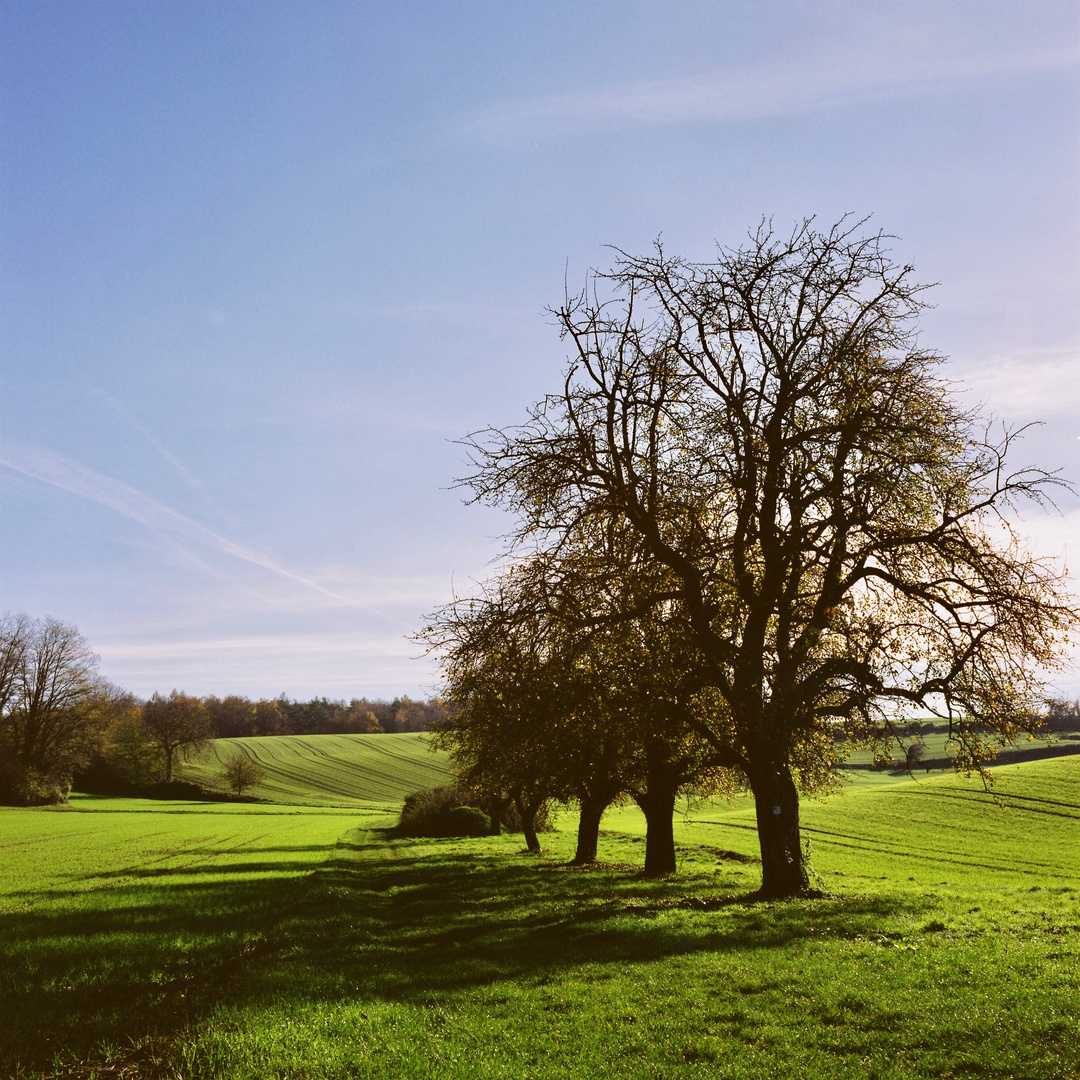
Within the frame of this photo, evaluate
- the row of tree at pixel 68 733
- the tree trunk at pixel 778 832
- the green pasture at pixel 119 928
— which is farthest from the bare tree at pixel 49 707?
the tree trunk at pixel 778 832

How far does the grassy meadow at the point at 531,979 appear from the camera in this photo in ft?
26.3

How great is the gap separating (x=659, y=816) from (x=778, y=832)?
8.46 meters

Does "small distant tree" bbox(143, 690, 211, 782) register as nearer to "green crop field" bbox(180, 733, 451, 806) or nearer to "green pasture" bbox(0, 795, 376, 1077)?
"green crop field" bbox(180, 733, 451, 806)

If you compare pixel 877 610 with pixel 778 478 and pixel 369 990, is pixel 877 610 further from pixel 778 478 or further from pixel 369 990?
pixel 369 990

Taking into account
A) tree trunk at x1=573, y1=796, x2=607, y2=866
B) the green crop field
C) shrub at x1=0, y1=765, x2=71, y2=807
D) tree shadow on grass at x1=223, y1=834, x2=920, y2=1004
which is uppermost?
tree shadow on grass at x1=223, y1=834, x2=920, y2=1004

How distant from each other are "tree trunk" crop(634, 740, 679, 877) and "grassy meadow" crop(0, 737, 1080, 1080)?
148cm

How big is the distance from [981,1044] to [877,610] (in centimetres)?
1294

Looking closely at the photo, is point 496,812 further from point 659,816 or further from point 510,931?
point 510,931

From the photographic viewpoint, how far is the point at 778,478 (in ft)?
55.6

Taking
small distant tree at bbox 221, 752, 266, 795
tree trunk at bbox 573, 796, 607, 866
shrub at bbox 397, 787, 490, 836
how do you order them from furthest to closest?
small distant tree at bbox 221, 752, 266, 795, shrub at bbox 397, 787, 490, 836, tree trunk at bbox 573, 796, 607, 866

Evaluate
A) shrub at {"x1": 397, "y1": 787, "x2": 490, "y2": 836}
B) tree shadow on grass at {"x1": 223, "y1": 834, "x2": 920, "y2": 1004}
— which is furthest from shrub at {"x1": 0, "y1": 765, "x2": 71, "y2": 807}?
tree shadow on grass at {"x1": 223, "y1": 834, "x2": 920, "y2": 1004}

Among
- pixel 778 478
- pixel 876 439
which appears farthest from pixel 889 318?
pixel 778 478

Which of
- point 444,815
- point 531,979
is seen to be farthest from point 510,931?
point 444,815

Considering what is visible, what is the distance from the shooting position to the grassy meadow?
802 cm
